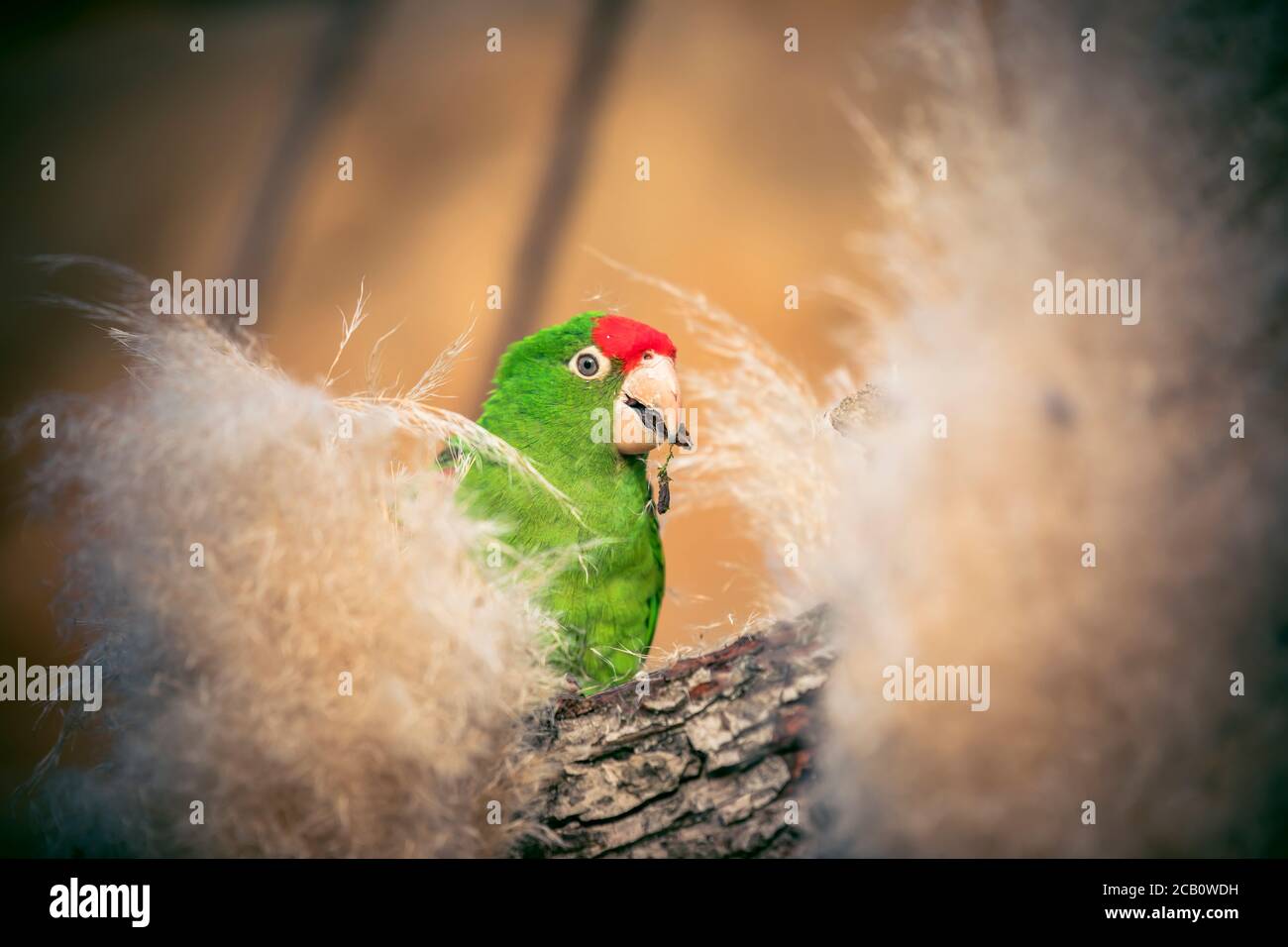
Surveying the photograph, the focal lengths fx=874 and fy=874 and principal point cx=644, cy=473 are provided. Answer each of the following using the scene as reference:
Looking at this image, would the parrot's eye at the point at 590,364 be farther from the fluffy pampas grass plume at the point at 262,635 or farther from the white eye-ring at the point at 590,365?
the fluffy pampas grass plume at the point at 262,635

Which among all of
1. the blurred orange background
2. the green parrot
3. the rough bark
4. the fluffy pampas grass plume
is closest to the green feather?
the green parrot

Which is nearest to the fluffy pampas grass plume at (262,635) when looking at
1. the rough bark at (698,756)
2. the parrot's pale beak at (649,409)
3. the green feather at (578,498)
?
the rough bark at (698,756)

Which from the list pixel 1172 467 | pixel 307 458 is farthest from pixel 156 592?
pixel 1172 467

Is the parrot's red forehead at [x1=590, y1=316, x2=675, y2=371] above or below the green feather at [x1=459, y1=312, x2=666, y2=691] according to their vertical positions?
above

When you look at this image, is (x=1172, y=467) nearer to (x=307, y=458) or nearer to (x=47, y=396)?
(x=307, y=458)

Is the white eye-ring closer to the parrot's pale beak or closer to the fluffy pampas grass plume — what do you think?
the parrot's pale beak

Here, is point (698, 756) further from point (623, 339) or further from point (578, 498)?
point (623, 339)

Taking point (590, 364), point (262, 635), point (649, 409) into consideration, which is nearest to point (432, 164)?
point (590, 364)

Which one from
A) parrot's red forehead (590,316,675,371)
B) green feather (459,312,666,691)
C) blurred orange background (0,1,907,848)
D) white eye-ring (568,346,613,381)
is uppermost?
blurred orange background (0,1,907,848)
